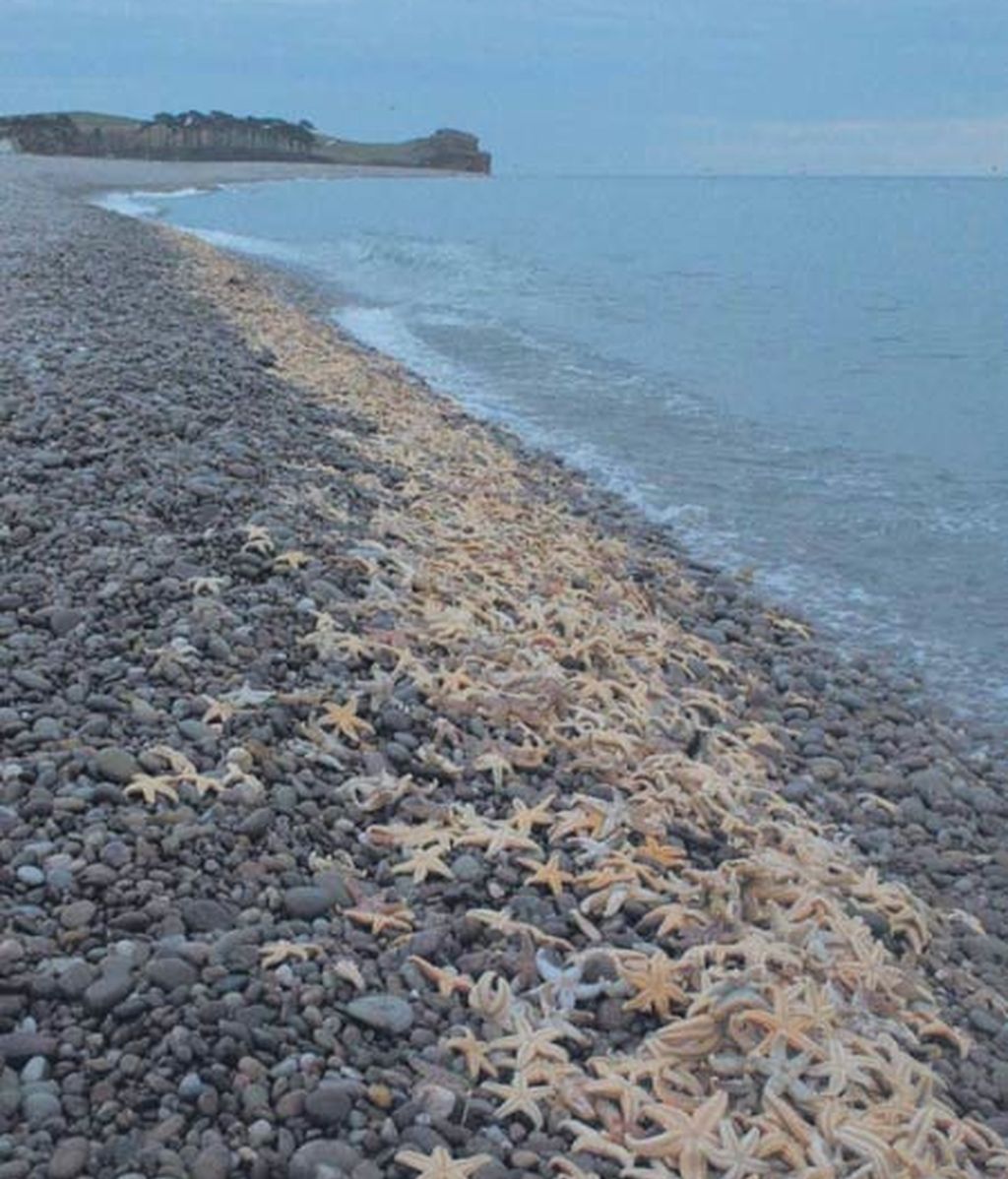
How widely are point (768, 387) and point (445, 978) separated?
20171 millimetres

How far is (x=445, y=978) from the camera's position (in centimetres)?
408

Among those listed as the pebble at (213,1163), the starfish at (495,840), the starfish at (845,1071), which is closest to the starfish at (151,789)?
the starfish at (495,840)

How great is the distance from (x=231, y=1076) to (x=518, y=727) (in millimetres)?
2644

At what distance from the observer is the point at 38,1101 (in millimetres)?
3299

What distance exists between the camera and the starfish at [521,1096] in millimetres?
3629

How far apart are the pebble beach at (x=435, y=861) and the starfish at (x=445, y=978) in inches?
1.1

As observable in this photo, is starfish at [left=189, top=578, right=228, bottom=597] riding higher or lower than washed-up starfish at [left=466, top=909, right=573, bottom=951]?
higher

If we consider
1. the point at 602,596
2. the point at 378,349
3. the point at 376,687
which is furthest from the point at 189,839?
the point at 378,349

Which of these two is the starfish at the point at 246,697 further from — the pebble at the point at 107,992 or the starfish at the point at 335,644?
the pebble at the point at 107,992

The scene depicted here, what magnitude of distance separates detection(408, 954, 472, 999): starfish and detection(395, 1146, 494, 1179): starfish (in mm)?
674

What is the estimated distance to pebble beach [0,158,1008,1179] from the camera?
11.7ft

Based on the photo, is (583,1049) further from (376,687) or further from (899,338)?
(899,338)

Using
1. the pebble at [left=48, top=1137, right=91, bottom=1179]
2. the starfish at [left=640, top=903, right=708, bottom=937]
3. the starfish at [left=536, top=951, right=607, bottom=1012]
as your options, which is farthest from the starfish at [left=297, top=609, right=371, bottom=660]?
the pebble at [left=48, top=1137, right=91, bottom=1179]

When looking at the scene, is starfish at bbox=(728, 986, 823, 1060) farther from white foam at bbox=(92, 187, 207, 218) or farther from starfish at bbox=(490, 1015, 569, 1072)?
white foam at bbox=(92, 187, 207, 218)
